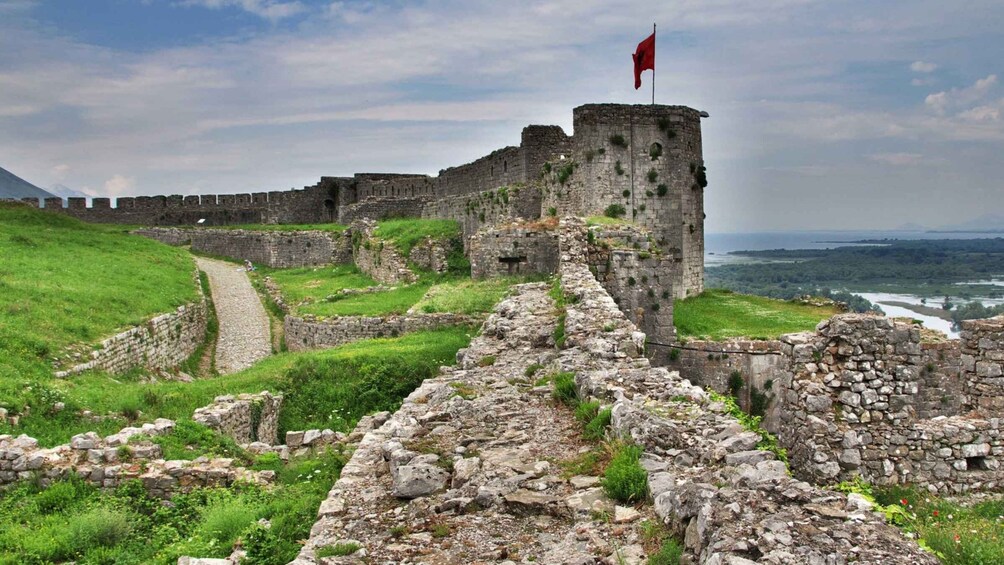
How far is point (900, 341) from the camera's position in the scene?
822 centimetres

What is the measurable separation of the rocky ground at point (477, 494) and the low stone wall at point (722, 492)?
1.39 feet

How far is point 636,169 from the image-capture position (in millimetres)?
26906

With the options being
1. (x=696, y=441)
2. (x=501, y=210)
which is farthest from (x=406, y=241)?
(x=696, y=441)

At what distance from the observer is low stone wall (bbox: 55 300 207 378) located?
16.1 meters

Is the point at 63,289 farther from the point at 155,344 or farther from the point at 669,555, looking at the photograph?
the point at 669,555

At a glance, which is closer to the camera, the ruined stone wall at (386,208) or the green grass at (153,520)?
the green grass at (153,520)

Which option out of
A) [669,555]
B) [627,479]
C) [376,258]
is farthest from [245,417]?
[376,258]

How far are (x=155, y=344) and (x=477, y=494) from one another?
15883 millimetres

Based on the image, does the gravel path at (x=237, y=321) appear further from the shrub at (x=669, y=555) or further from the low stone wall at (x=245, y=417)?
the shrub at (x=669, y=555)

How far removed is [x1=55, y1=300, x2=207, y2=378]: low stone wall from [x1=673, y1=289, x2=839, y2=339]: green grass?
1358cm

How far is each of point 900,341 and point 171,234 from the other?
50.1 metres

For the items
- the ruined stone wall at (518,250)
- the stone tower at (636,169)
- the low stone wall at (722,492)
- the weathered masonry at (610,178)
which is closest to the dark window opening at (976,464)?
the low stone wall at (722,492)

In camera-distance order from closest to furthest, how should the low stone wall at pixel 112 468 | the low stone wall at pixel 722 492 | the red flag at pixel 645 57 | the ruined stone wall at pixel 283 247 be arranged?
1. the low stone wall at pixel 722 492
2. the low stone wall at pixel 112 468
3. the red flag at pixel 645 57
4. the ruined stone wall at pixel 283 247

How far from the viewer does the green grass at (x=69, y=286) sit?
1483 cm
